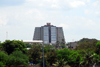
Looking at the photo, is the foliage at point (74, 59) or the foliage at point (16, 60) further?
the foliage at point (74, 59)

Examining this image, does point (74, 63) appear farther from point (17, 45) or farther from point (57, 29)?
point (57, 29)

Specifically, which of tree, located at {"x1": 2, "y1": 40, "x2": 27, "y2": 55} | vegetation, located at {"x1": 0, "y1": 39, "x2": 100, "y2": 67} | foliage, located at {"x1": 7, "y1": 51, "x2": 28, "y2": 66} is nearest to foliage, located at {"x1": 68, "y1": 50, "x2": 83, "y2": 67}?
vegetation, located at {"x1": 0, "y1": 39, "x2": 100, "y2": 67}

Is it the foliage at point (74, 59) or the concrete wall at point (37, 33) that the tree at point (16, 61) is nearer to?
the foliage at point (74, 59)

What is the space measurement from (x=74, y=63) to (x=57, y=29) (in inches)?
5261

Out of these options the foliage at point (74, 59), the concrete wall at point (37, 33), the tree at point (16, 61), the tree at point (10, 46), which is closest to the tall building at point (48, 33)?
the concrete wall at point (37, 33)

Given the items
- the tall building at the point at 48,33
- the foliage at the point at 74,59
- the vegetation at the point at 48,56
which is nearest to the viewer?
the vegetation at the point at 48,56

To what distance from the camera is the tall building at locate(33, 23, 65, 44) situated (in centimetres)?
17962

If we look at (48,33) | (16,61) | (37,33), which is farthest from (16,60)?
(48,33)

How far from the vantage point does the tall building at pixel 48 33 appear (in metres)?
180

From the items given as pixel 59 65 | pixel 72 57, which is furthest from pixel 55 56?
pixel 59 65

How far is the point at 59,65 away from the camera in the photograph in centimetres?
3772

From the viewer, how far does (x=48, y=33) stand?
182m

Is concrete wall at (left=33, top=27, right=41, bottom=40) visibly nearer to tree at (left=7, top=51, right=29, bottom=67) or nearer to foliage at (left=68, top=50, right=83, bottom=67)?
foliage at (left=68, top=50, right=83, bottom=67)

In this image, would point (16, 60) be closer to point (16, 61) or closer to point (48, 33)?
point (16, 61)
